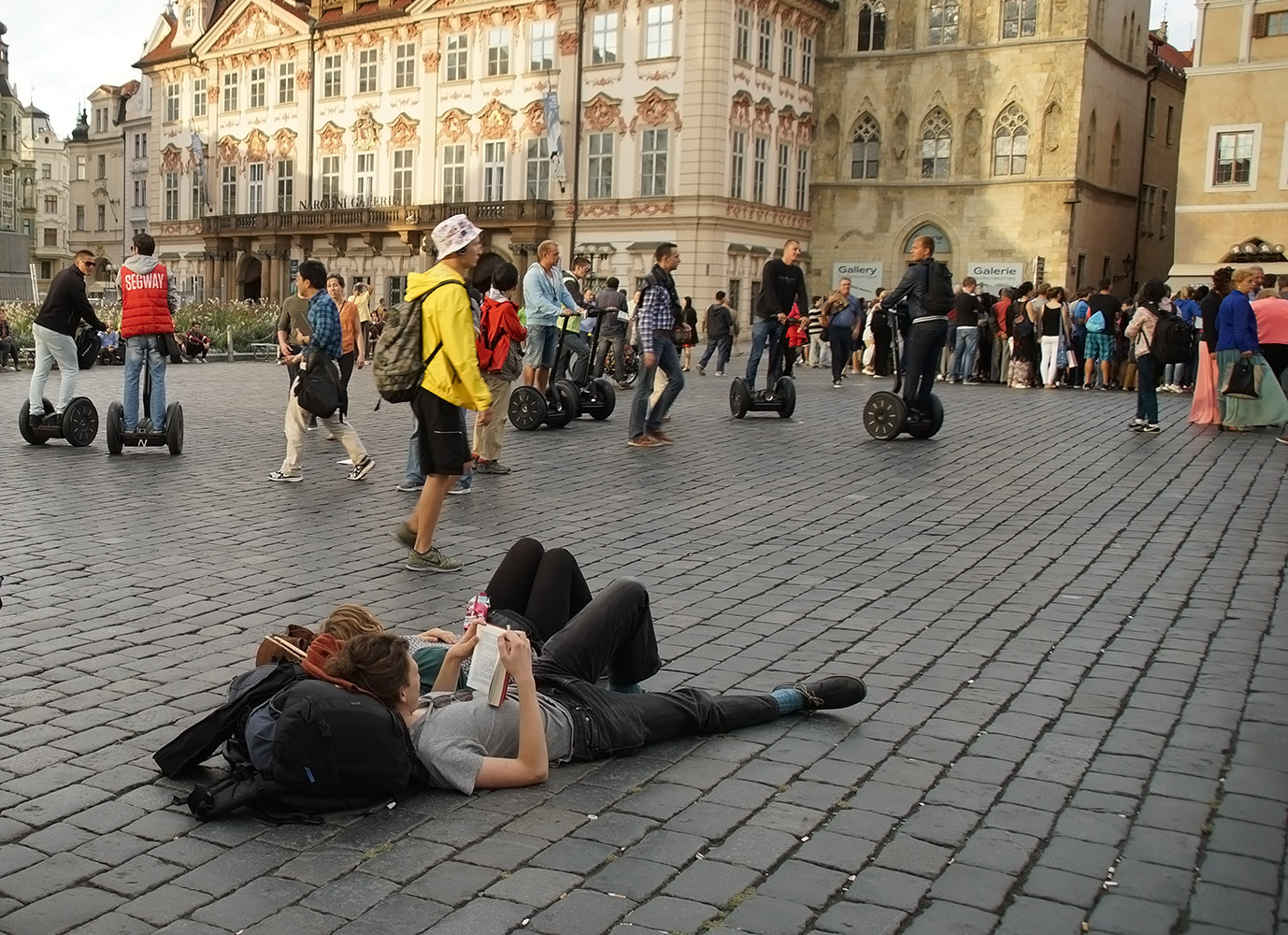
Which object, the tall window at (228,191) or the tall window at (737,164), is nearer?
the tall window at (737,164)

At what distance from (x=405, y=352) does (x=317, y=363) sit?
3525 mm

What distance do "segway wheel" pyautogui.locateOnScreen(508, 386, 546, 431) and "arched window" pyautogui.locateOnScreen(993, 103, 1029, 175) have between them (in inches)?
1244

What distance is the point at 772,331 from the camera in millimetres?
16000

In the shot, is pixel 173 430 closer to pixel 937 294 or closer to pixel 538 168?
pixel 937 294

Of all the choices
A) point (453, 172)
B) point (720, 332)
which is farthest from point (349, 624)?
point (453, 172)

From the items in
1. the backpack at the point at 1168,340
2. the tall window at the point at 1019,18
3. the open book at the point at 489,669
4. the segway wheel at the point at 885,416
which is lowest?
the segway wheel at the point at 885,416

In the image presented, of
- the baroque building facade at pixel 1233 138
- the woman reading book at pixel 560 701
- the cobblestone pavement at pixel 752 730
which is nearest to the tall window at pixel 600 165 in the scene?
the baroque building facade at pixel 1233 138

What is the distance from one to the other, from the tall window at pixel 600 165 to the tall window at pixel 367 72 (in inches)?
400

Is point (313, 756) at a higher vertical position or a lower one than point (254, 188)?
lower

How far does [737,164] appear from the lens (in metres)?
43.3

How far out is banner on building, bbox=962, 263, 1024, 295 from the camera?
→ 4303 cm

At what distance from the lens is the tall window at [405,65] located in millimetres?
49438

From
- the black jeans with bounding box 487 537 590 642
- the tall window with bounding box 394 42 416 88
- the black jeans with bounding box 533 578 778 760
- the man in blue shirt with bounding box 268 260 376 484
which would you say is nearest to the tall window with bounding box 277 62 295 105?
the tall window with bounding box 394 42 416 88

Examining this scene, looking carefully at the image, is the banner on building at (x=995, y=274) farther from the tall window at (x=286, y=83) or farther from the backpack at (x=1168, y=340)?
the backpack at (x=1168, y=340)
